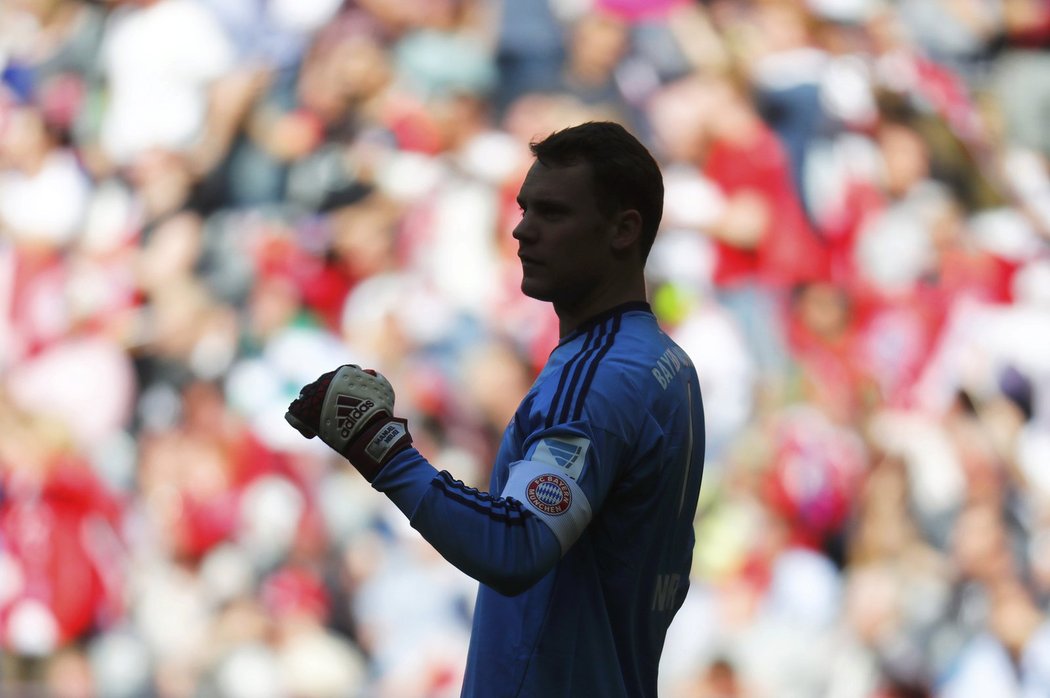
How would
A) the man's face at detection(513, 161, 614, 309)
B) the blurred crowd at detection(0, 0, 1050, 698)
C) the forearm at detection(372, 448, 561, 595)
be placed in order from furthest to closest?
the blurred crowd at detection(0, 0, 1050, 698), the man's face at detection(513, 161, 614, 309), the forearm at detection(372, 448, 561, 595)

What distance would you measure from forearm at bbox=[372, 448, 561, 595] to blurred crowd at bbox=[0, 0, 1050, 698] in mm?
3632

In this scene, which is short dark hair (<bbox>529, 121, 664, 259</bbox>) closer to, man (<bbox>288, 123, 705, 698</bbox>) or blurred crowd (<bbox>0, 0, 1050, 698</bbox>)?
man (<bbox>288, 123, 705, 698</bbox>)

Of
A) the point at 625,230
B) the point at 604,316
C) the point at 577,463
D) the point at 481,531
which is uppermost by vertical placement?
the point at 625,230

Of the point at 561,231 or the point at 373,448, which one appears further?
the point at 561,231

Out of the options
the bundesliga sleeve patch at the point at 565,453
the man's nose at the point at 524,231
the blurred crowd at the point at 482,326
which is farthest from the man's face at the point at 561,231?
the blurred crowd at the point at 482,326

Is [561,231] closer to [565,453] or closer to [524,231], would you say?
[524,231]

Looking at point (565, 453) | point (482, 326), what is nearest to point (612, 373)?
point (565, 453)

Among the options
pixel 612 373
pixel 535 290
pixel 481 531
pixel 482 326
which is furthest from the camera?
pixel 482 326

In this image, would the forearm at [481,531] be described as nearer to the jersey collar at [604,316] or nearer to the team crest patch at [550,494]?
the team crest patch at [550,494]

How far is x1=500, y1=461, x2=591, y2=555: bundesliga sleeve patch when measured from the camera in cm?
165

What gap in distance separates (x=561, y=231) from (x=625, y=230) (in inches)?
4.2

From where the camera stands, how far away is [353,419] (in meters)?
1.70

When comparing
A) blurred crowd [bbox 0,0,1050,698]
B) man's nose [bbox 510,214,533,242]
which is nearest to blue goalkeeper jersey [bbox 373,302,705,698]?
man's nose [bbox 510,214,533,242]

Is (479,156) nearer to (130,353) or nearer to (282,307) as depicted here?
(282,307)
